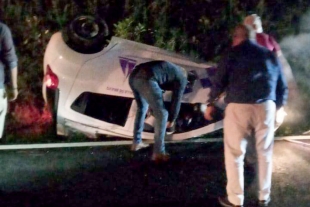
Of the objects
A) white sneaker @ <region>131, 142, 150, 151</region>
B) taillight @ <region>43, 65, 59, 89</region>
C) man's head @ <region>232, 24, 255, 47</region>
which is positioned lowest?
white sneaker @ <region>131, 142, 150, 151</region>

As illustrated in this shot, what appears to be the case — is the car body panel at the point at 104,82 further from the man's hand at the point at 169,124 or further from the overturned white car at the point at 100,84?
the man's hand at the point at 169,124

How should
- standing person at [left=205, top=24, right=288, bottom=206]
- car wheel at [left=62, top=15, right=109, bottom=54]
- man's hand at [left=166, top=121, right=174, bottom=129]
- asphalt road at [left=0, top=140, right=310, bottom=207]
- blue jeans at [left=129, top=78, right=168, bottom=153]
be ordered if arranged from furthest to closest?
car wheel at [left=62, top=15, right=109, bottom=54] < man's hand at [left=166, top=121, right=174, bottom=129] < blue jeans at [left=129, top=78, right=168, bottom=153] < asphalt road at [left=0, top=140, right=310, bottom=207] < standing person at [left=205, top=24, right=288, bottom=206]

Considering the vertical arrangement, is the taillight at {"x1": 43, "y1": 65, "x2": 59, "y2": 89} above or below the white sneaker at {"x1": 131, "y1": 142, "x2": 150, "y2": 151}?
above

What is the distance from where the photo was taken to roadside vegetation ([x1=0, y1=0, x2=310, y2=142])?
31.1 feet

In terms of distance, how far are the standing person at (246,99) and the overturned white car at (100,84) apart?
1863 millimetres

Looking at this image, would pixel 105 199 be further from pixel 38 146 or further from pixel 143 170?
pixel 38 146

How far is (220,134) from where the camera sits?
825 centimetres

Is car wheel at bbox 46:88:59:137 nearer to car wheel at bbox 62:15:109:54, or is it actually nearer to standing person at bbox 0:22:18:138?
car wheel at bbox 62:15:109:54

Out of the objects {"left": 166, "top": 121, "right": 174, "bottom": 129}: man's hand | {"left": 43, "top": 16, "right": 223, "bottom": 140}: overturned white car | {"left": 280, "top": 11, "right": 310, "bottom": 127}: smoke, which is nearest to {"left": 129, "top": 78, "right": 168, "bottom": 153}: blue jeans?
{"left": 166, "top": 121, "right": 174, "bottom": 129}: man's hand

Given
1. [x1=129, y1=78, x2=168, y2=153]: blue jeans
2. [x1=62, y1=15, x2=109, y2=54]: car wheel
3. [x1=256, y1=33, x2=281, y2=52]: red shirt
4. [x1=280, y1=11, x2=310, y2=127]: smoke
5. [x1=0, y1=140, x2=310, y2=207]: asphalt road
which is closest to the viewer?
[x1=0, y1=140, x2=310, y2=207]: asphalt road

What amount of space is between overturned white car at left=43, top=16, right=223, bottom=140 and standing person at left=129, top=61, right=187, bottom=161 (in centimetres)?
38

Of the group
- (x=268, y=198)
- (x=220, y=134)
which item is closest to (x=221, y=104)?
(x=220, y=134)

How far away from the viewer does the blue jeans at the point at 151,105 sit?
6.76 m

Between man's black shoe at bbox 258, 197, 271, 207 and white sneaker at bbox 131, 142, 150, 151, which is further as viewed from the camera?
white sneaker at bbox 131, 142, 150, 151
